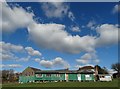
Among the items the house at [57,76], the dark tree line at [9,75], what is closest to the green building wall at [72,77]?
the house at [57,76]

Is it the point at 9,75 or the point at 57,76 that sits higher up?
the point at 9,75

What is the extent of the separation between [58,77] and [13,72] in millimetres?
21716

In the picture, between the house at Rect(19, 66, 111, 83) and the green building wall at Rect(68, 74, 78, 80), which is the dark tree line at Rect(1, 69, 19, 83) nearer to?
the house at Rect(19, 66, 111, 83)

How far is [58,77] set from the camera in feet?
274

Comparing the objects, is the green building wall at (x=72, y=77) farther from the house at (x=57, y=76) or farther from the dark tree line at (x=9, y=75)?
the dark tree line at (x=9, y=75)

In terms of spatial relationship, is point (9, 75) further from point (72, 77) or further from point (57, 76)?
point (72, 77)

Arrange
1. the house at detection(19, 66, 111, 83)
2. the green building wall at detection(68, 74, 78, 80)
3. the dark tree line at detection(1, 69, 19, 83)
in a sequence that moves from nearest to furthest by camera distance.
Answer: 1. the house at detection(19, 66, 111, 83)
2. the green building wall at detection(68, 74, 78, 80)
3. the dark tree line at detection(1, 69, 19, 83)

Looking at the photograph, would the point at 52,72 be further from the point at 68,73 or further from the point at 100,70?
the point at 100,70

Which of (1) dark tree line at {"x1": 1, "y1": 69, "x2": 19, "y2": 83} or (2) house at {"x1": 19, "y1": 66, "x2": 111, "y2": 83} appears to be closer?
(2) house at {"x1": 19, "y1": 66, "x2": 111, "y2": 83}

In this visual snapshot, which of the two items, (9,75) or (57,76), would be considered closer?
(57,76)

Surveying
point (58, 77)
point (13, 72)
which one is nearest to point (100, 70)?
point (58, 77)

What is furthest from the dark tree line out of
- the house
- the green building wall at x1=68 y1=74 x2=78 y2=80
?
the green building wall at x1=68 y1=74 x2=78 y2=80

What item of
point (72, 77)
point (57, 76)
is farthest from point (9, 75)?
point (72, 77)

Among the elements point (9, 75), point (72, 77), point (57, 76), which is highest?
point (9, 75)
